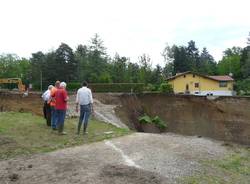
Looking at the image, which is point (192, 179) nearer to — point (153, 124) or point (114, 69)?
point (153, 124)

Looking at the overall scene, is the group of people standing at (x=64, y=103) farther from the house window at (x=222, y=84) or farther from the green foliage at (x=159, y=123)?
the house window at (x=222, y=84)

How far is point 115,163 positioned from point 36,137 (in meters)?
5.05

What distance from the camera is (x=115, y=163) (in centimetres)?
1188

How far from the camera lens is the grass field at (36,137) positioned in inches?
549

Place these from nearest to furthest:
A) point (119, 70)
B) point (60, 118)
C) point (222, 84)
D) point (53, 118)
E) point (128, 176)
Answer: point (128, 176), point (60, 118), point (53, 118), point (222, 84), point (119, 70)

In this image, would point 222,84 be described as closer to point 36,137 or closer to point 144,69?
point 144,69

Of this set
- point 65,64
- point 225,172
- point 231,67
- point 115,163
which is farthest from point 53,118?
point 231,67

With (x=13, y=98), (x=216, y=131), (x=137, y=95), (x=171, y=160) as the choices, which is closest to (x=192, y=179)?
(x=171, y=160)

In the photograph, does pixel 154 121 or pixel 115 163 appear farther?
pixel 154 121

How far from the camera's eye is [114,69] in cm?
9119

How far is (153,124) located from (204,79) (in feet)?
169

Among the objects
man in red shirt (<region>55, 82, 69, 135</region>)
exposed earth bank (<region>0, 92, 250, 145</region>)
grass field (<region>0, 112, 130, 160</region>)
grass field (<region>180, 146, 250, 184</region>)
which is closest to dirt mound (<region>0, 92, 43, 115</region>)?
exposed earth bank (<region>0, 92, 250, 145</region>)

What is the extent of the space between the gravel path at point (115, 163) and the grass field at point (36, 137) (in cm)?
74

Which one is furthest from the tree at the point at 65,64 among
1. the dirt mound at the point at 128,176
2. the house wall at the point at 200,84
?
the dirt mound at the point at 128,176
